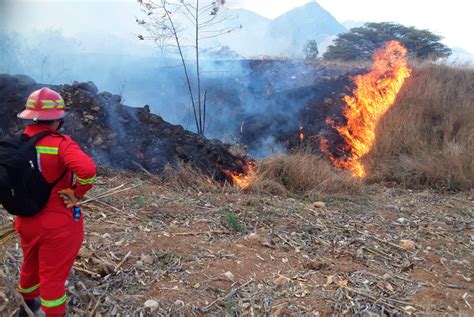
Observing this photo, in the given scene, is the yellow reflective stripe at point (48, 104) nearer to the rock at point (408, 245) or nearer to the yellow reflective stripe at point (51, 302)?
the yellow reflective stripe at point (51, 302)

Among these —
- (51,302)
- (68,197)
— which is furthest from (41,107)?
(51,302)

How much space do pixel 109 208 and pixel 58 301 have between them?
2.35 metres

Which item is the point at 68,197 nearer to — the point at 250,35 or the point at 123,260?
the point at 123,260

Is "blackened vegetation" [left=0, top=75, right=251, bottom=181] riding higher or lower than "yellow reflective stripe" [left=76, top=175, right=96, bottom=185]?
lower

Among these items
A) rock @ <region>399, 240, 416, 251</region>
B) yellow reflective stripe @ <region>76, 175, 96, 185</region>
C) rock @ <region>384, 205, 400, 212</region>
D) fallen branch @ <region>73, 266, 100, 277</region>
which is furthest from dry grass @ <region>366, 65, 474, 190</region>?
yellow reflective stripe @ <region>76, 175, 96, 185</region>

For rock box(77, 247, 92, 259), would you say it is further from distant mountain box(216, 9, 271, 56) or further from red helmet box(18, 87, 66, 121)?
distant mountain box(216, 9, 271, 56)

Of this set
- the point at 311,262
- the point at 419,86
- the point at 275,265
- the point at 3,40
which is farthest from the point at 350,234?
the point at 3,40

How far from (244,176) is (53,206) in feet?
15.5

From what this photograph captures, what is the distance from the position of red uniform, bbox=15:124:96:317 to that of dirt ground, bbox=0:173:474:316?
41 centimetres

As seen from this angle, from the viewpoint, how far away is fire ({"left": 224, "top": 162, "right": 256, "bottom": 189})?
659 cm

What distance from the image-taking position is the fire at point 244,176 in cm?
659

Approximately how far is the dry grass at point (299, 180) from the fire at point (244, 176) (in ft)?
0.38

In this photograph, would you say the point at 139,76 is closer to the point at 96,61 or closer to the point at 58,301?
the point at 96,61

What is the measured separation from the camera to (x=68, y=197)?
261 centimetres
